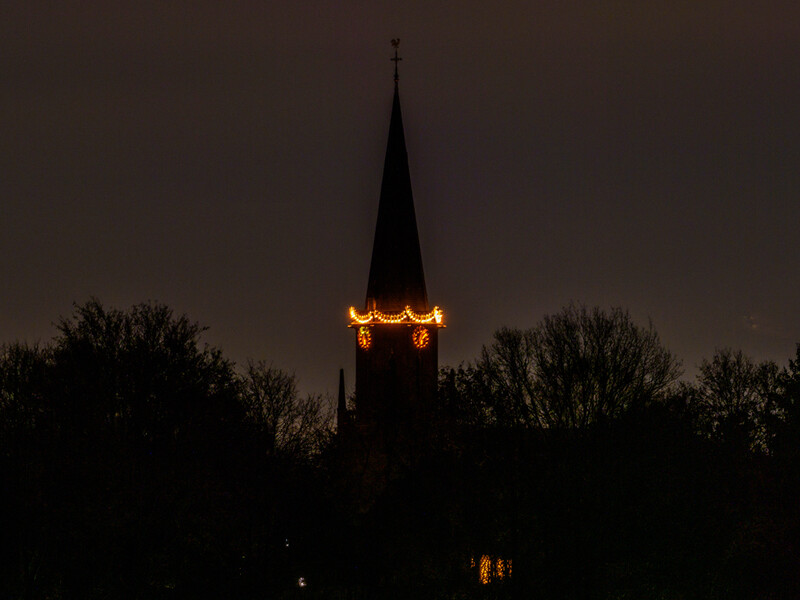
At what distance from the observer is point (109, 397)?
52719mm

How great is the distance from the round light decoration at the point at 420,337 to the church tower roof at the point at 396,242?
1.25 metres

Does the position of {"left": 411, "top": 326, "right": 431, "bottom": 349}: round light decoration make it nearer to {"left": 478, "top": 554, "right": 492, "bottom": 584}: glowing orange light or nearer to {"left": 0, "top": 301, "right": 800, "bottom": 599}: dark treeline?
{"left": 0, "top": 301, "right": 800, "bottom": 599}: dark treeline

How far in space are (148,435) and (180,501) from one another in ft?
11.3

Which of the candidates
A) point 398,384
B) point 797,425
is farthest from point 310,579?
point 398,384

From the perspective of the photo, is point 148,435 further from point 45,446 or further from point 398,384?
point 398,384

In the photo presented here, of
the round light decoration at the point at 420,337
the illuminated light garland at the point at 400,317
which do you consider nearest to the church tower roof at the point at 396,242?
the illuminated light garland at the point at 400,317

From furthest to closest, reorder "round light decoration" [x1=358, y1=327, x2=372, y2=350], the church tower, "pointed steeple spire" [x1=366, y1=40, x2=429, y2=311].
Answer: "round light decoration" [x1=358, y1=327, x2=372, y2=350], "pointed steeple spire" [x1=366, y1=40, x2=429, y2=311], the church tower

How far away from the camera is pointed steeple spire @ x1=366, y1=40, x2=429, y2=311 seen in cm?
9894

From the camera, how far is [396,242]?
3900 inches

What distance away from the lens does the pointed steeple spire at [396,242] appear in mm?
98938

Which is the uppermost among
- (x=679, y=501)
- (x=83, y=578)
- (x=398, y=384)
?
(x=398, y=384)

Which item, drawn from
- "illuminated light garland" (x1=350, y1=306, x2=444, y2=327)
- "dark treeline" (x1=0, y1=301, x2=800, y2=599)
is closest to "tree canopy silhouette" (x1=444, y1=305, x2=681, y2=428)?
"dark treeline" (x1=0, y1=301, x2=800, y2=599)

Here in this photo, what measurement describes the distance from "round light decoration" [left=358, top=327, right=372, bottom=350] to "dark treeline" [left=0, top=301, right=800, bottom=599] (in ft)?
127

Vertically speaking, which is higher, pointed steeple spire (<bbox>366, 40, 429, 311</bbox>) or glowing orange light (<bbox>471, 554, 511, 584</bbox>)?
pointed steeple spire (<bbox>366, 40, 429, 311</bbox>)
